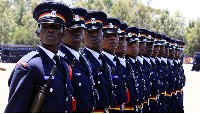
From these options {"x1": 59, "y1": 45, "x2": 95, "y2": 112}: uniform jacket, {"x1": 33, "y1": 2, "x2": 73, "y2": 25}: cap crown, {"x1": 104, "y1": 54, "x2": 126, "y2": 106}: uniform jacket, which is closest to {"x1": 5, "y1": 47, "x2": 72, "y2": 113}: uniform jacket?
{"x1": 33, "y1": 2, "x2": 73, "y2": 25}: cap crown

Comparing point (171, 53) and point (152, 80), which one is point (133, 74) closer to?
point (152, 80)

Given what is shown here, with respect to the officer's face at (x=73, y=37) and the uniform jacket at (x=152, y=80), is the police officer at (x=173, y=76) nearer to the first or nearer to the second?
the uniform jacket at (x=152, y=80)

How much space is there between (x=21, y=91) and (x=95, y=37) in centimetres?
219

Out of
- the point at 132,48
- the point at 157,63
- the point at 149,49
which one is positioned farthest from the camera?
the point at 157,63

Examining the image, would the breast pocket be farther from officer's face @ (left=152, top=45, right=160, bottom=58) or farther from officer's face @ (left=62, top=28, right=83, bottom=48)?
officer's face @ (left=152, top=45, right=160, bottom=58)

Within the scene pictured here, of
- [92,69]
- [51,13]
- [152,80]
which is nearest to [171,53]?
[152,80]

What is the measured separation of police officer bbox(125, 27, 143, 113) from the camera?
588 centimetres

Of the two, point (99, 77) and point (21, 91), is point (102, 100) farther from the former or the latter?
point (21, 91)

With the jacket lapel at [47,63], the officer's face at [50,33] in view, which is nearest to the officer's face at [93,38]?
the officer's face at [50,33]

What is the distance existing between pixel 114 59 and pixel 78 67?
5.27 feet

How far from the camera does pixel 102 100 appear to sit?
14.8ft

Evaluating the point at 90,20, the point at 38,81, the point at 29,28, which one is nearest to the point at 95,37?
the point at 90,20

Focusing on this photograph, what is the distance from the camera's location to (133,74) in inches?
235

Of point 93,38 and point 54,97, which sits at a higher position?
point 93,38
